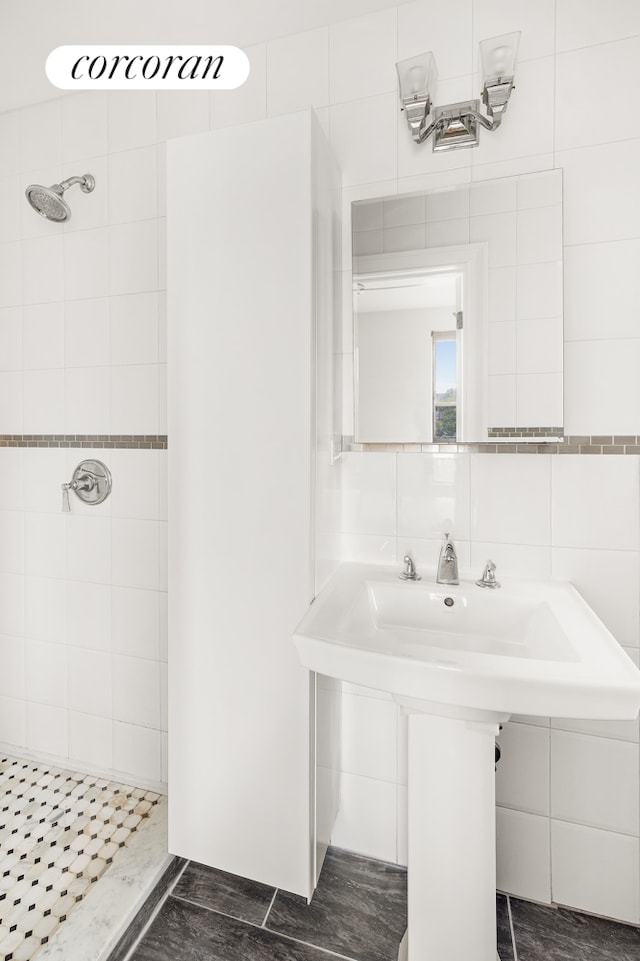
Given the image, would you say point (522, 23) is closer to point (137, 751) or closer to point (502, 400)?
point (502, 400)

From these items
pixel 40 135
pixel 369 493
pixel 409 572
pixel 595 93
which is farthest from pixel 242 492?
pixel 40 135

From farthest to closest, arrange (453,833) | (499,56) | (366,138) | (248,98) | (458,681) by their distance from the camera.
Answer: (248,98), (366,138), (499,56), (453,833), (458,681)

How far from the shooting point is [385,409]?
4.86 feet

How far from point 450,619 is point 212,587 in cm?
64

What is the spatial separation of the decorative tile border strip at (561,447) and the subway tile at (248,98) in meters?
1.17

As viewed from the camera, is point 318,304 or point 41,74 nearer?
point 318,304

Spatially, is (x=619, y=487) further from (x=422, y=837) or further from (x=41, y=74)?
(x=41, y=74)

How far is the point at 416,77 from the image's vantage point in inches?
51.6

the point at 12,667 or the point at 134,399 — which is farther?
the point at 12,667

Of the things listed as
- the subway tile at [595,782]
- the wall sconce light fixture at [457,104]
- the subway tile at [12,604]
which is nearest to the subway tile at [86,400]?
the subway tile at [12,604]

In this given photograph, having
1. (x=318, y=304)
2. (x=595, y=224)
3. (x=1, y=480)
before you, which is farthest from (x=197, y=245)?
(x=1, y=480)

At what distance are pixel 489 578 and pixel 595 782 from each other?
2.00ft

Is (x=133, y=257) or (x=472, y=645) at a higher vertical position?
(x=133, y=257)

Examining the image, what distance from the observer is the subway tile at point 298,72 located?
1.51 m
